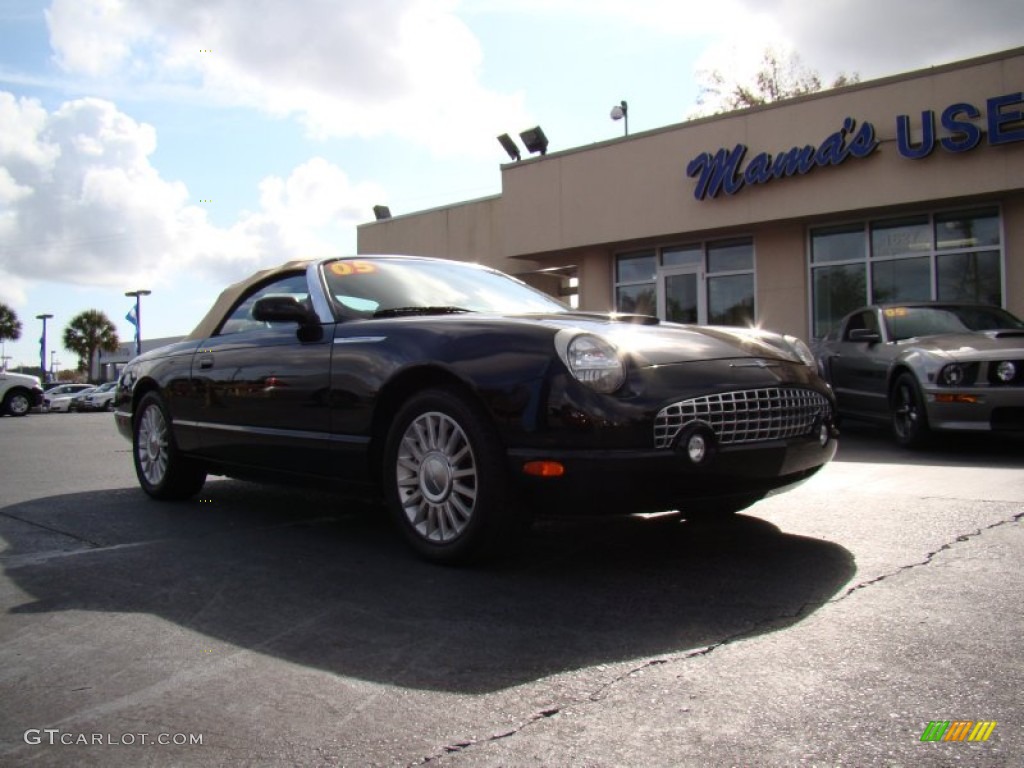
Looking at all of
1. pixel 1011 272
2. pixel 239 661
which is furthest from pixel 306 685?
pixel 1011 272

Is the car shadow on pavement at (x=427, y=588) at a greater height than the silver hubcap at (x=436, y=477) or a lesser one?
lesser

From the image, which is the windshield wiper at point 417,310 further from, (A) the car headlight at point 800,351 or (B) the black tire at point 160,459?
(B) the black tire at point 160,459

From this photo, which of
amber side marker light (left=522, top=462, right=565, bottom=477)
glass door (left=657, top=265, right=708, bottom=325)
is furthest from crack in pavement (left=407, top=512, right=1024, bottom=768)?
glass door (left=657, top=265, right=708, bottom=325)

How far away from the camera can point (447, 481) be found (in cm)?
369

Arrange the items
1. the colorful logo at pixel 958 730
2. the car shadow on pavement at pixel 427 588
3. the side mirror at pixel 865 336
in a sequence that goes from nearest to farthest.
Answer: the colorful logo at pixel 958 730 → the car shadow on pavement at pixel 427 588 → the side mirror at pixel 865 336

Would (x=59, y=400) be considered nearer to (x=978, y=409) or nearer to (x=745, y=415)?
(x=978, y=409)

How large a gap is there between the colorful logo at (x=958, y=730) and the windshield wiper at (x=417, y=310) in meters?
2.81

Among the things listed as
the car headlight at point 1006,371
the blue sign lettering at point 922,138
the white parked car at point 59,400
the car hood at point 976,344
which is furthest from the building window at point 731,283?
the white parked car at point 59,400

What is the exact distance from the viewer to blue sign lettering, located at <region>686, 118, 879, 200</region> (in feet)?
47.6

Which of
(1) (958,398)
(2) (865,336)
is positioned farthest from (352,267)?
(2) (865,336)

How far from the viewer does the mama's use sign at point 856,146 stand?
1315 centimetres

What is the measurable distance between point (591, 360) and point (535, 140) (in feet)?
58.4

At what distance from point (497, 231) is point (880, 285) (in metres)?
9.40

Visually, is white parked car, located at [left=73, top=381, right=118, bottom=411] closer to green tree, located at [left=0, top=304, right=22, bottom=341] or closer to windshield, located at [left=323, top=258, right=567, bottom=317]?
green tree, located at [left=0, top=304, right=22, bottom=341]
